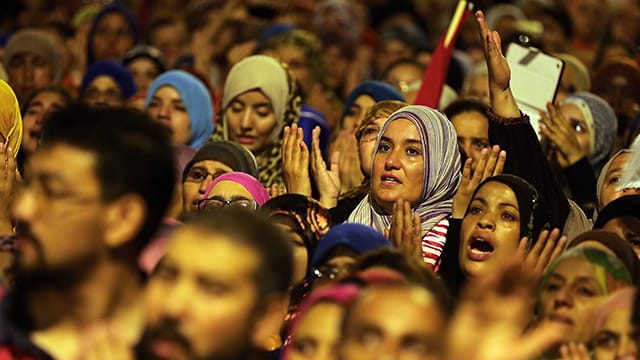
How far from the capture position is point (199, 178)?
662cm

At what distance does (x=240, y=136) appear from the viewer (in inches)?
296

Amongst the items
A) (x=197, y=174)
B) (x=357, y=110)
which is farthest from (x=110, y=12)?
(x=197, y=174)

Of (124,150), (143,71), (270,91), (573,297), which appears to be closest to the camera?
(124,150)

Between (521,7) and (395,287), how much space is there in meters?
8.56

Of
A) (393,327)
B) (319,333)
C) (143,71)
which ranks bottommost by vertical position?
(143,71)

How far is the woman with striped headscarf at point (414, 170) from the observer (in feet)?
20.0

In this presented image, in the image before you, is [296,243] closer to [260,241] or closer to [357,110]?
[260,241]

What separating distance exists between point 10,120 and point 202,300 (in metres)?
3.06

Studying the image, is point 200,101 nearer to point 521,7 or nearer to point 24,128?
point 24,128

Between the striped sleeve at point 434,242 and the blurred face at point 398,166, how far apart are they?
16cm

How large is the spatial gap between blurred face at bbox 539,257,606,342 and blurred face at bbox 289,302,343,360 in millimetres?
781

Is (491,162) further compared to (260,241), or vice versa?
(491,162)

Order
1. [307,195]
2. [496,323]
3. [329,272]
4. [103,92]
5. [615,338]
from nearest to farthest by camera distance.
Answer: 1. [496,323]
2. [615,338]
3. [329,272]
4. [307,195]
5. [103,92]

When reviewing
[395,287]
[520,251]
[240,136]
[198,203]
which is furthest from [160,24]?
[395,287]
